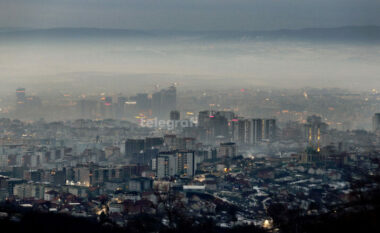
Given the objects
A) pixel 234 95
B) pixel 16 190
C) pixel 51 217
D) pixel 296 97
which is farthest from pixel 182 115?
pixel 51 217

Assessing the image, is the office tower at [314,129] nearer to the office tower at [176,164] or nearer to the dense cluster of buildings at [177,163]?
the dense cluster of buildings at [177,163]

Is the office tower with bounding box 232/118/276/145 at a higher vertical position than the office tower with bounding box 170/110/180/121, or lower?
lower

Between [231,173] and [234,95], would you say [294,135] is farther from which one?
[231,173]

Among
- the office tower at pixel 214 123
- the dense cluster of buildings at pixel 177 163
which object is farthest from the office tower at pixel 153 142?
the office tower at pixel 214 123

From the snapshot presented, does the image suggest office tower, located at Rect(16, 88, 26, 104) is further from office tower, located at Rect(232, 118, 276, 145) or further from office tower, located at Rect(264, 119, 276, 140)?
office tower, located at Rect(264, 119, 276, 140)

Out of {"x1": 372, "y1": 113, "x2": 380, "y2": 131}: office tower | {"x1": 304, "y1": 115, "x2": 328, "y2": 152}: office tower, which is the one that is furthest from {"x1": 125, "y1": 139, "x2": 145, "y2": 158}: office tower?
{"x1": 372, "y1": 113, "x2": 380, "y2": 131}: office tower

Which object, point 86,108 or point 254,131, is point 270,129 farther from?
point 86,108
